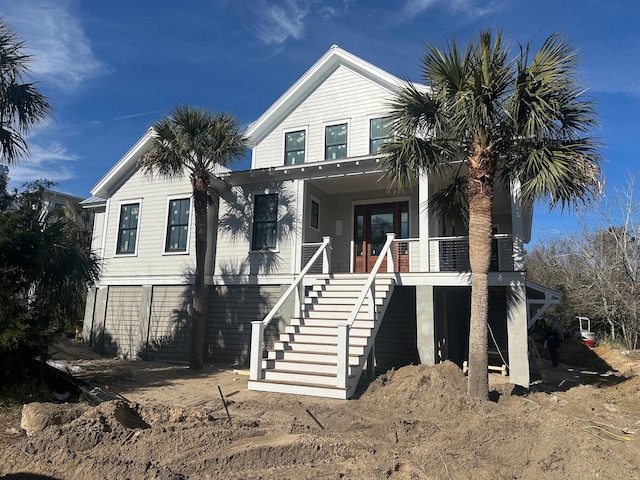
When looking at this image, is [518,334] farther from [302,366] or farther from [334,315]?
[302,366]

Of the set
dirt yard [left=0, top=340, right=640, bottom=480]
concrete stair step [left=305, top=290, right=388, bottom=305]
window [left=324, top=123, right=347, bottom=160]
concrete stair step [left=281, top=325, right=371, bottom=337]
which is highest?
window [left=324, top=123, right=347, bottom=160]

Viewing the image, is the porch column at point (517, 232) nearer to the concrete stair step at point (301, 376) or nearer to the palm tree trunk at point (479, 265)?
the palm tree trunk at point (479, 265)

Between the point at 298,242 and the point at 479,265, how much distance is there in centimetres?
609

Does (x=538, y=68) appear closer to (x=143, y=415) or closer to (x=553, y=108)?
(x=553, y=108)

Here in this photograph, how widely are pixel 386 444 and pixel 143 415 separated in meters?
3.79

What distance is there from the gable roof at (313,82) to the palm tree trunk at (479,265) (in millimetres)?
6593

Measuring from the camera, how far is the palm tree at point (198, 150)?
11914 mm

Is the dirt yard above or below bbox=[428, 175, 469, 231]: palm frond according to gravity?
below

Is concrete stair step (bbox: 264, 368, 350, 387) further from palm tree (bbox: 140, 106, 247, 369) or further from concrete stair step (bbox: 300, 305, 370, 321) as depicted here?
palm tree (bbox: 140, 106, 247, 369)

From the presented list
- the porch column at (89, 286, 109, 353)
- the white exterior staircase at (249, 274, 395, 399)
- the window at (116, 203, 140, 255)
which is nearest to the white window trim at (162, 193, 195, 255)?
the window at (116, 203, 140, 255)

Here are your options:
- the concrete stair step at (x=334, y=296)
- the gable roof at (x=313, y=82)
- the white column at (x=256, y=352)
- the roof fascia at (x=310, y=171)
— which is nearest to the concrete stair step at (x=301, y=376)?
the white column at (x=256, y=352)

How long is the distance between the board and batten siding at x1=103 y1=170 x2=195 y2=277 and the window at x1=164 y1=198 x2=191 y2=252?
0.54 ft

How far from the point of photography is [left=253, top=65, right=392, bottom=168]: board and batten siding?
14.4 metres

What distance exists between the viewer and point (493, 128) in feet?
28.4
